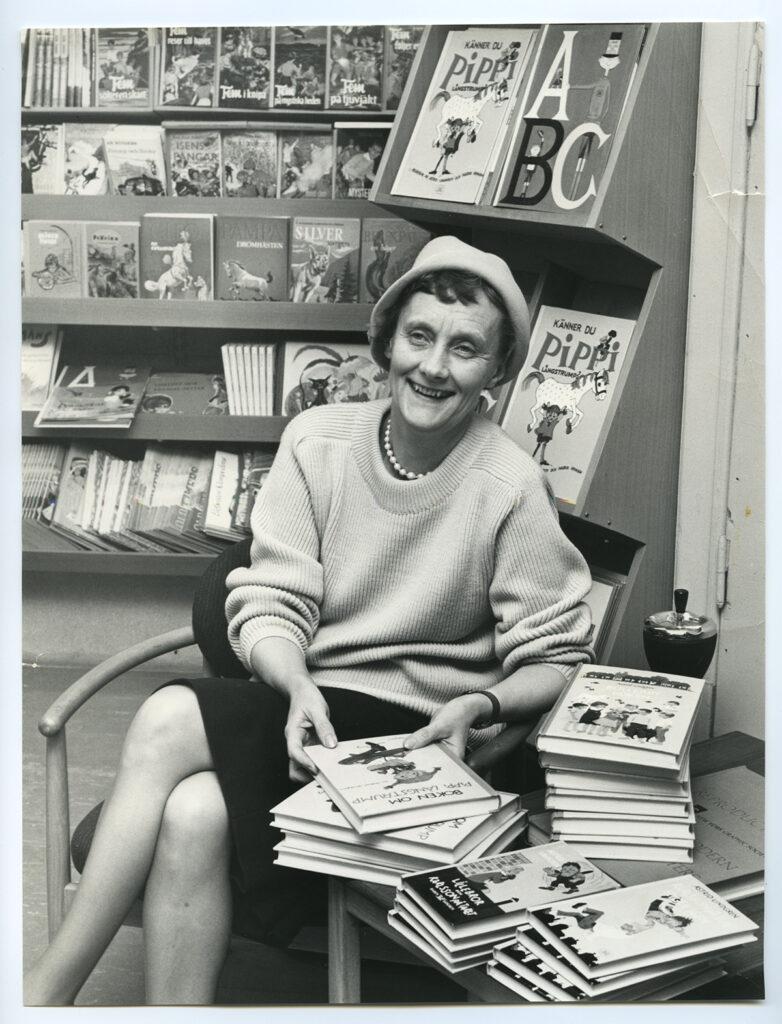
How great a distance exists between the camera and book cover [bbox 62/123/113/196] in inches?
76.4

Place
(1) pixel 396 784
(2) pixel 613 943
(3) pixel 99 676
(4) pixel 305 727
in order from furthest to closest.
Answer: (3) pixel 99 676 < (4) pixel 305 727 < (1) pixel 396 784 < (2) pixel 613 943

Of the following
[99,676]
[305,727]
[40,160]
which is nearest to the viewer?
[305,727]

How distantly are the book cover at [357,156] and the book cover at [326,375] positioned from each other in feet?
1.09

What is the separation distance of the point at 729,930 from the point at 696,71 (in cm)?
131

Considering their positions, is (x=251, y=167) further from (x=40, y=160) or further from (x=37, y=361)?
(x=37, y=361)

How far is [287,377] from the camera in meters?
2.38

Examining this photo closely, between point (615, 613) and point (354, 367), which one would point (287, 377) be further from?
point (615, 613)

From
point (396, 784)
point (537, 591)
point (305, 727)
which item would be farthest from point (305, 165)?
point (396, 784)

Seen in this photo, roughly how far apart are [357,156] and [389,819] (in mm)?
1413

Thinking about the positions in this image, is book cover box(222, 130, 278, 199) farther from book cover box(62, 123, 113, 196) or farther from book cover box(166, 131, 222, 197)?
book cover box(62, 123, 113, 196)

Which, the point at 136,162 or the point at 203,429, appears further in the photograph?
the point at 203,429

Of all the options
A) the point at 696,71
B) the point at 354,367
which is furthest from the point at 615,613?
the point at 696,71

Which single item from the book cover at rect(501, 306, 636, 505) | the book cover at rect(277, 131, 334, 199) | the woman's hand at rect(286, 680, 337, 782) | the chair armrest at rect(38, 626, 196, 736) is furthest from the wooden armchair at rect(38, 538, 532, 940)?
the book cover at rect(277, 131, 334, 199)

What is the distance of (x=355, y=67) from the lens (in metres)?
1.83
